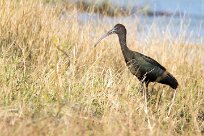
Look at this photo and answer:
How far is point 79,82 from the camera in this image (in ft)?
19.0

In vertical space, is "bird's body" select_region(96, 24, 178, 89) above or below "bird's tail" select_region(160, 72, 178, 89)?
above

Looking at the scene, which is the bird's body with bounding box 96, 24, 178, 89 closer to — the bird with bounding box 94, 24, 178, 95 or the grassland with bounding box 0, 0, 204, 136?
the bird with bounding box 94, 24, 178, 95

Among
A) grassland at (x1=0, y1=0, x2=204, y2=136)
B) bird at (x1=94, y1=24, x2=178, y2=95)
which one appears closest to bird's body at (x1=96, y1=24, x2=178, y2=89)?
bird at (x1=94, y1=24, x2=178, y2=95)

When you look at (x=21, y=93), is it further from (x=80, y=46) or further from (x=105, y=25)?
(x=105, y=25)

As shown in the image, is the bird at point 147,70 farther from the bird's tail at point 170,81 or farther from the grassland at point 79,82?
the grassland at point 79,82

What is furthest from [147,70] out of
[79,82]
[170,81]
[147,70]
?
[79,82]

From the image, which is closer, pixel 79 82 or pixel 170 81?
pixel 79 82

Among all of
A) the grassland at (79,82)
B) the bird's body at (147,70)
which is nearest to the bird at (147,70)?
the bird's body at (147,70)

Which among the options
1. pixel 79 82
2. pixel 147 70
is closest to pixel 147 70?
pixel 147 70

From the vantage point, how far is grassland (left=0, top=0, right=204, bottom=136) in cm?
450

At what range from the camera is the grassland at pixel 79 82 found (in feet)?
14.8

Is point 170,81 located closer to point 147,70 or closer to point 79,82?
point 147,70

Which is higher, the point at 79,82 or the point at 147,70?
the point at 147,70

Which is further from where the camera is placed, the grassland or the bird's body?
the bird's body
